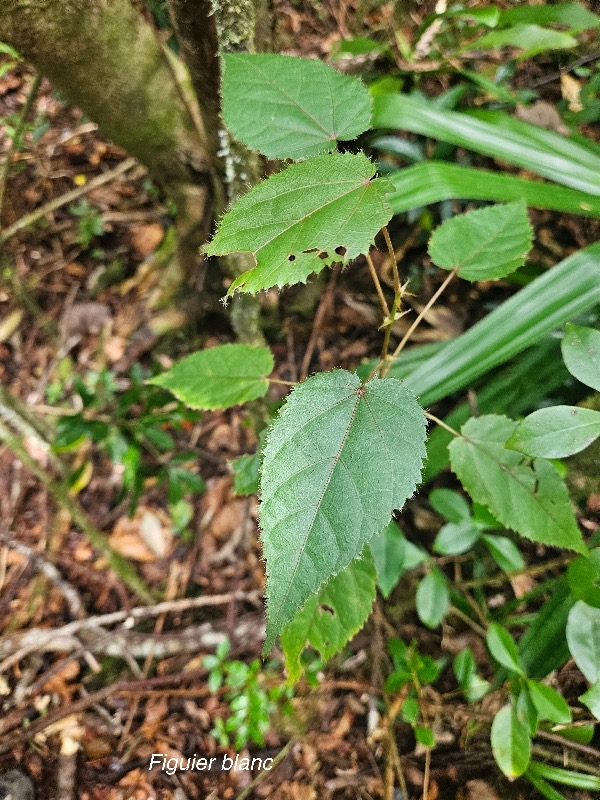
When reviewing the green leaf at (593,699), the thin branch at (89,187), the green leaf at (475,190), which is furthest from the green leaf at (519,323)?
the thin branch at (89,187)

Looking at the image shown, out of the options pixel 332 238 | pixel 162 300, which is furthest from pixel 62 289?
pixel 332 238

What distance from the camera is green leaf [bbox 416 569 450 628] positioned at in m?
1.01

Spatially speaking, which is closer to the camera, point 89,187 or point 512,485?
point 512,485

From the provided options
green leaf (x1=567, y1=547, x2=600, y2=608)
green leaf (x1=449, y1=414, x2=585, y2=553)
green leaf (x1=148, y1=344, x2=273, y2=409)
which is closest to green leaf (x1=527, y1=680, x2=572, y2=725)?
green leaf (x1=567, y1=547, x2=600, y2=608)

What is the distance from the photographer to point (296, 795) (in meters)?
1.11

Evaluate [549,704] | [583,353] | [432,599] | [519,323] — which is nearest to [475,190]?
[519,323]

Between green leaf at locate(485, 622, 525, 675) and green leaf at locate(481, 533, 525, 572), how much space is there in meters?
0.13

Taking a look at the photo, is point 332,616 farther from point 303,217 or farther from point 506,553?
point 303,217

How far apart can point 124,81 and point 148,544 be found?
4.26 feet

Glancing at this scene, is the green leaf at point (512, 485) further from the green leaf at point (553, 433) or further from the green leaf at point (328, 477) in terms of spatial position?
the green leaf at point (328, 477)

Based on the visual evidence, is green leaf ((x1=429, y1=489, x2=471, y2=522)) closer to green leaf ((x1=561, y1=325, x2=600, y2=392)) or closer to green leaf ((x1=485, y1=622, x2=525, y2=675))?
green leaf ((x1=485, y1=622, x2=525, y2=675))

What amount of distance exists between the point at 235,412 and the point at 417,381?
29.5 inches

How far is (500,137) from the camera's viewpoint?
3.69 feet

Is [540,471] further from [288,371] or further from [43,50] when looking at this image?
[43,50]
